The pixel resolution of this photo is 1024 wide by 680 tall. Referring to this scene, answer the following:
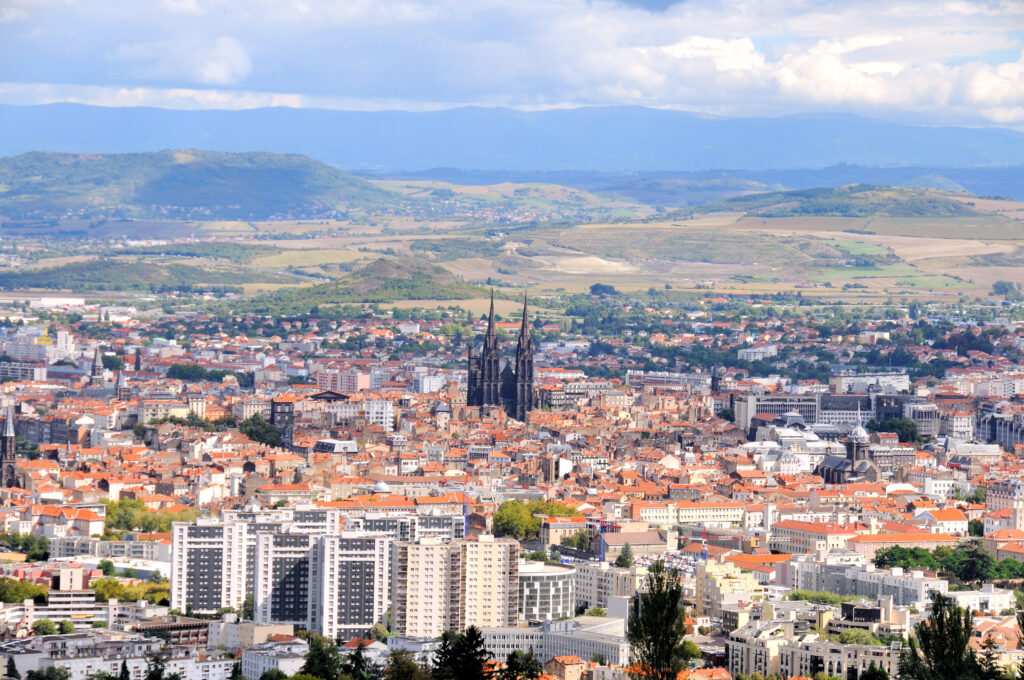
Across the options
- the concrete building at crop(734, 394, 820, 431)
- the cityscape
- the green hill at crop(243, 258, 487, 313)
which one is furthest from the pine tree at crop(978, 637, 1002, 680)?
the green hill at crop(243, 258, 487, 313)

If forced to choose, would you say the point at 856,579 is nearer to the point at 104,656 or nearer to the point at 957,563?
the point at 957,563

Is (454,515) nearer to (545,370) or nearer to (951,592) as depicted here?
(951,592)

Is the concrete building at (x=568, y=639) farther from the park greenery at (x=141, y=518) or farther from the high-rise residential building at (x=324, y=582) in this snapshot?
the park greenery at (x=141, y=518)

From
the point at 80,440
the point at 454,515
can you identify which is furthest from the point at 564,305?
the point at 454,515

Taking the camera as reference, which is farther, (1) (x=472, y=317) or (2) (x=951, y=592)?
(1) (x=472, y=317)

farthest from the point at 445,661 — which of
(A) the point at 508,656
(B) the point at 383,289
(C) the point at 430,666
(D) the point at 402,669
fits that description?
(B) the point at 383,289

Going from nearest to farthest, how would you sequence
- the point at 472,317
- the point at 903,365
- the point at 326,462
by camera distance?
the point at 326,462 → the point at 903,365 → the point at 472,317
